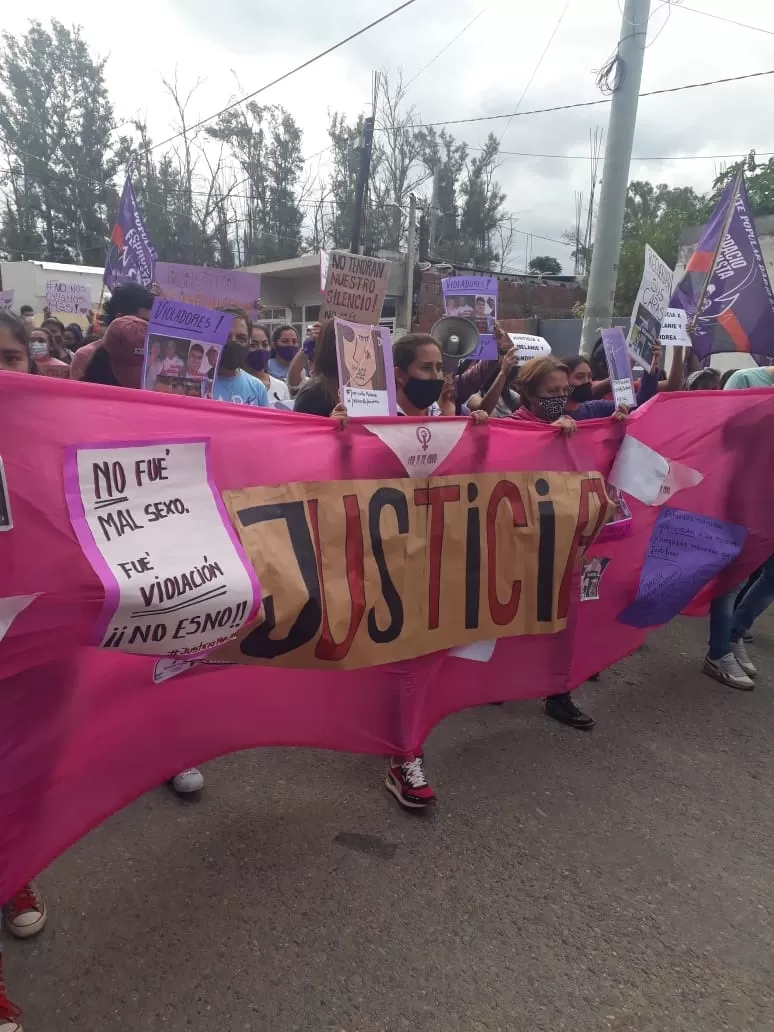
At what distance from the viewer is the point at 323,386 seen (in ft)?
9.93

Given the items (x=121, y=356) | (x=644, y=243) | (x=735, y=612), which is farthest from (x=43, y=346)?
(x=644, y=243)

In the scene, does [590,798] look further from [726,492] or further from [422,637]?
[726,492]

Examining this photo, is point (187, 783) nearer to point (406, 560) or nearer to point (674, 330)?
point (406, 560)

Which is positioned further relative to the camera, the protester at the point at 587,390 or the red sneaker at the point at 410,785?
the protester at the point at 587,390

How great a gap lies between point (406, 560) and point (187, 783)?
1.21 metres

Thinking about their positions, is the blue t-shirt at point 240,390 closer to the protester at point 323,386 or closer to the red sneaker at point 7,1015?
the protester at point 323,386

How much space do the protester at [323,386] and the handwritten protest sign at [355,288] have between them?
89 cm

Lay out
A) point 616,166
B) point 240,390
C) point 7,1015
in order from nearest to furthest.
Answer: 1. point 7,1015
2. point 240,390
3. point 616,166

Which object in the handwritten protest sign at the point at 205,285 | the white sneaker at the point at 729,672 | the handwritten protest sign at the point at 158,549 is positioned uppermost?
the handwritten protest sign at the point at 205,285

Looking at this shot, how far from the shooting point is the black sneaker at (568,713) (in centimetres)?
356

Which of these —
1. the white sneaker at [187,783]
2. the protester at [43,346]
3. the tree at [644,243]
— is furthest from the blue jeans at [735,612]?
the tree at [644,243]

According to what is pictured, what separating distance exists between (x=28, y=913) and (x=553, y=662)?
217 centimetres

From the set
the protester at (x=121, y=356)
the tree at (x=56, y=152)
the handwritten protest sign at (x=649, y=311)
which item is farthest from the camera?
the tree at (x=56, y=152)

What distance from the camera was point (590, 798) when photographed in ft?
9.83
